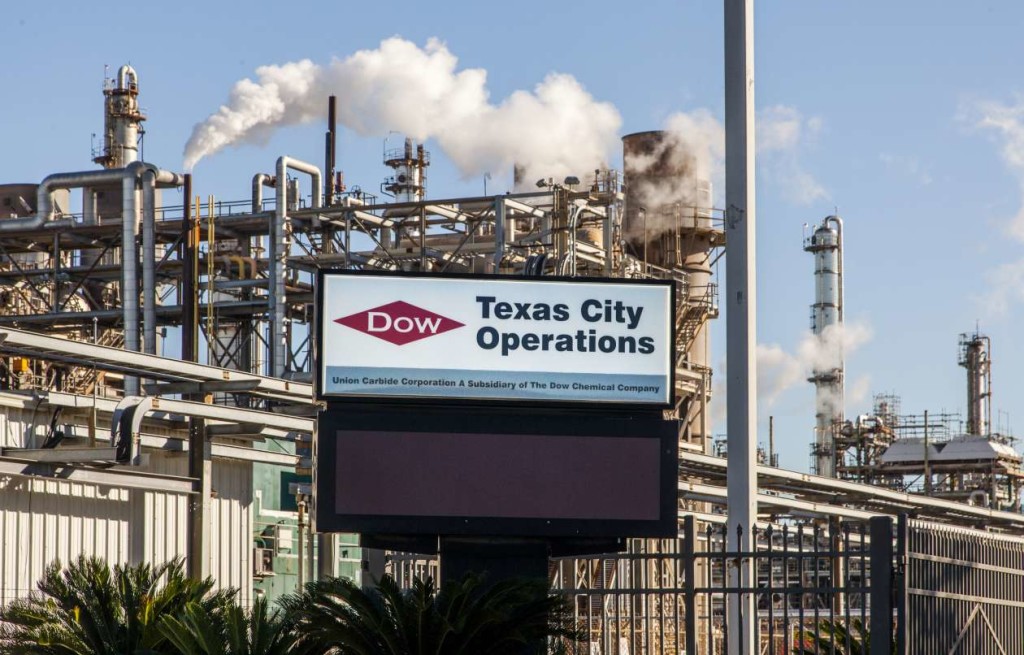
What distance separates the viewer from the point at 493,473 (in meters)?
15.8

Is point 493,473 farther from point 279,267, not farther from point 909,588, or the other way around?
point 279,267

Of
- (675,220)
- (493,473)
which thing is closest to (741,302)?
(493,473)

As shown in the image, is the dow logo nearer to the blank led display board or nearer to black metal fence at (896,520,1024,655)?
the blank led display board

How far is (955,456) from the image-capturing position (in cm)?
8000

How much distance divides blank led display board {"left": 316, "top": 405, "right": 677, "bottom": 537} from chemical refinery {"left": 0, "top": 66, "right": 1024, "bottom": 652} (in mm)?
11208

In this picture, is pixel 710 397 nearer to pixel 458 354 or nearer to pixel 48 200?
pixel 48 200

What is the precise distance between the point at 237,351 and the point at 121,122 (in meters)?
14.6

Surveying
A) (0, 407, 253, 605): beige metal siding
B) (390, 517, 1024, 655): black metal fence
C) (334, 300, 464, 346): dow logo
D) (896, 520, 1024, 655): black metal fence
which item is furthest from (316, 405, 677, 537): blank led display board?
(0, 407, 253, 605): beige metal siding

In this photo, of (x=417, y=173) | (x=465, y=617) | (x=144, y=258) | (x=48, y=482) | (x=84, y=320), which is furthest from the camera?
(x=417, y=173)

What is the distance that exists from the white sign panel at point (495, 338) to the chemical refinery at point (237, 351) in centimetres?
1061

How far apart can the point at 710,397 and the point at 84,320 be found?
65.7 feet

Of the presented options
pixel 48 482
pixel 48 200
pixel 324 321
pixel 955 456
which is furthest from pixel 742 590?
pixel 955 456

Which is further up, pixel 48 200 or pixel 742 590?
pixel 48 200

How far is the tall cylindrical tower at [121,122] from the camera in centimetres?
6512
